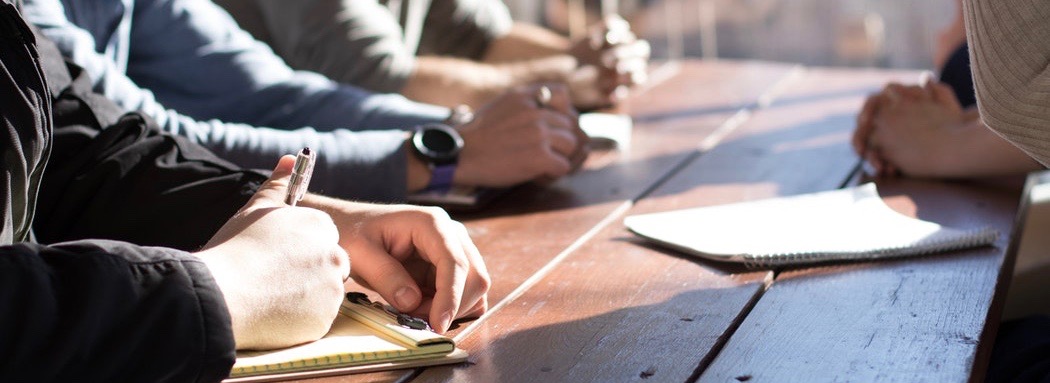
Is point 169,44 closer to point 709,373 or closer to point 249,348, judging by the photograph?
point 249,348

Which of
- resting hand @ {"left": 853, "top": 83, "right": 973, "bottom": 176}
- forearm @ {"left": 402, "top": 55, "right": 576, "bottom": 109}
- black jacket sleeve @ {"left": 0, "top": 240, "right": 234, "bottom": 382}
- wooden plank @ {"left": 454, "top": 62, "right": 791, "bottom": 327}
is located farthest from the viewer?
forearm @ {"left": 402, "top": 55, "right": 576, "bottom": 109}

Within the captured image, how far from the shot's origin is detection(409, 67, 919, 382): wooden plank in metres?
0.86

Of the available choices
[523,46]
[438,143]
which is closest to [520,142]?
[438,143]

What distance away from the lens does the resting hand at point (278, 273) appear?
850 millimetres

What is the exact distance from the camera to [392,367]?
872mm

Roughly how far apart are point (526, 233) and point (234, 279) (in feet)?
1.79

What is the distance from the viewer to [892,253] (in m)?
1.17

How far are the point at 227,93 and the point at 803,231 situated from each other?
876 millimetres

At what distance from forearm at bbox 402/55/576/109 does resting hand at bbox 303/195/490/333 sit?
1.17 metres

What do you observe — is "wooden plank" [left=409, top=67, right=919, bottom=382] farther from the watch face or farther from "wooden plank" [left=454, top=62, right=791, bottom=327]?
the watch face

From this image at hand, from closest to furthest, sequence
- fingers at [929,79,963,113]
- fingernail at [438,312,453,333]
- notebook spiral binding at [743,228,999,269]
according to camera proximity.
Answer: fingernail at [438,312,453,333], notebook spiral binding at [743,228,999,269], fingers at [929,79,963,113]

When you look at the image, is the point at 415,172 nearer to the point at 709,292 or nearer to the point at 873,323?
the point at 709,292

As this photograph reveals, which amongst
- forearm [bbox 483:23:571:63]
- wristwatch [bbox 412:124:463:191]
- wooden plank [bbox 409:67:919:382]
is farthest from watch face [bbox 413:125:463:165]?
forearm [bbox 483:23:571:63]

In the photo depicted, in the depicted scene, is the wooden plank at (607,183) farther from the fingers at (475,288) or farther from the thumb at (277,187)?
the thumb at (277,187)
